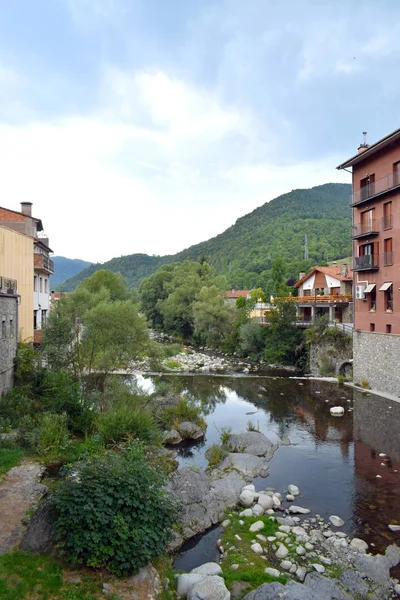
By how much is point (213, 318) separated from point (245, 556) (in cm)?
3931

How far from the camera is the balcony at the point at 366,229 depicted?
23.5 metres

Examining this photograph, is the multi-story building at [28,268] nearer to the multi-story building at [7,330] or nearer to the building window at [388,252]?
the multi-story building at [7,330]

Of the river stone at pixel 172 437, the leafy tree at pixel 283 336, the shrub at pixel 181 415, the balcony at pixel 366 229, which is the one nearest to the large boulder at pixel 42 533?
the river stone at pixel 172 437

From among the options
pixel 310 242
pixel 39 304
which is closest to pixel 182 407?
pixel 39 304

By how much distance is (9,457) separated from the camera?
12.5m

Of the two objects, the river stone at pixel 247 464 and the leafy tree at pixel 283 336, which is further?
the leafy tree at pixel 283 336

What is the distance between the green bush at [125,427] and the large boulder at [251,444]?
3.28 meters

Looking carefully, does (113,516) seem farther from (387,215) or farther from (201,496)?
(387,215)

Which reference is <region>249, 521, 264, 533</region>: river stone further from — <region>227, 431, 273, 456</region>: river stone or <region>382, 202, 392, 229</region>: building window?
<region>382, 202, 392, 229</region>: building window

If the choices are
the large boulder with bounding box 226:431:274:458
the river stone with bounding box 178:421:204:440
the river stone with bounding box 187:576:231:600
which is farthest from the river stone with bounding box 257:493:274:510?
the river stone with bounding box 178:421:204:440

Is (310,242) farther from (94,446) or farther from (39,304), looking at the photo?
(94,446)

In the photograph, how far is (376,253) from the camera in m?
23.7

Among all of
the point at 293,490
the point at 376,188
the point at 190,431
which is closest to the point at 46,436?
the point at 190,431

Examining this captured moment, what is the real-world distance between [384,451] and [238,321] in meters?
30.9
